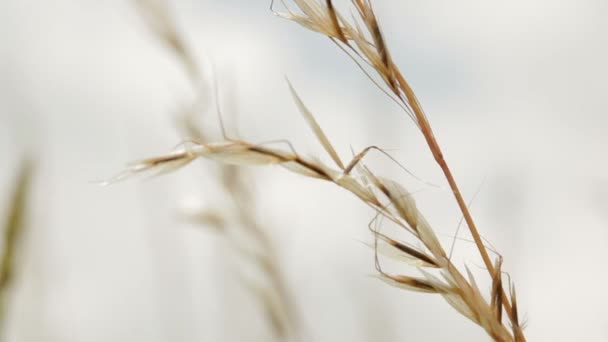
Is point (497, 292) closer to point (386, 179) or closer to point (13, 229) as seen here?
point (386, 179)

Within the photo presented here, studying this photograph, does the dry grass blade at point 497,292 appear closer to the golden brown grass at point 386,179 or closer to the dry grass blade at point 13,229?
the golden brown grass at point 386,179

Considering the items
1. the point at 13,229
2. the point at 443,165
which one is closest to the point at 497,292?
the point at 443,165

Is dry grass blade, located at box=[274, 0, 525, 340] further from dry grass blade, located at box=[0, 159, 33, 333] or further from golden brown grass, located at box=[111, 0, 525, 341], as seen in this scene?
dry grass blade, located at box=[0, 159, 33, 333]

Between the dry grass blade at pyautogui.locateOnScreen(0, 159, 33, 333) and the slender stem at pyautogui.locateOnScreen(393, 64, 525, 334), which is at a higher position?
the dry grass blade at pyautogui.locateOnScreen(0, 159, 33, 333)

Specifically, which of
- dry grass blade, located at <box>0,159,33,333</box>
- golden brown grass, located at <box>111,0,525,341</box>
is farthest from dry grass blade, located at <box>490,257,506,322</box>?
dry grass blade, located at <box>0,159,33,333</box>

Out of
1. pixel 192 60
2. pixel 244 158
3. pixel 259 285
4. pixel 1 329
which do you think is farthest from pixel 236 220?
pixel 244 158

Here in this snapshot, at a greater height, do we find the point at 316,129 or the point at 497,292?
the point at 316,129

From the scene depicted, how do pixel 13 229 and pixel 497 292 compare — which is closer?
pixel 497 292

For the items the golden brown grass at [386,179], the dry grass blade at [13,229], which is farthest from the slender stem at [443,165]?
the dry grass blade at [13,229]

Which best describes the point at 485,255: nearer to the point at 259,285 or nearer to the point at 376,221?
the point at 376,221
